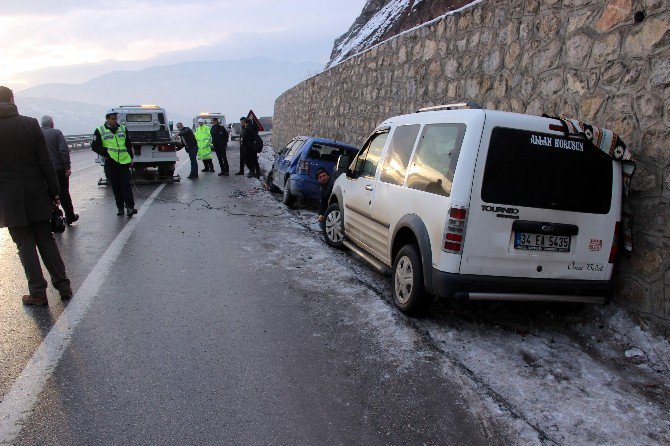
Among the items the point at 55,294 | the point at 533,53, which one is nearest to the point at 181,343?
the point at 55,294

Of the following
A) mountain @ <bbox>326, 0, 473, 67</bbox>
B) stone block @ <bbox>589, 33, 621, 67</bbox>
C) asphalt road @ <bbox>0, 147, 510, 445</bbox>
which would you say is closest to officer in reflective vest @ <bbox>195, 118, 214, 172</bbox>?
mountain @ <bbox>326, 0, 473, 67</bbox>

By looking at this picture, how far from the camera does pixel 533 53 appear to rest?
6.59m

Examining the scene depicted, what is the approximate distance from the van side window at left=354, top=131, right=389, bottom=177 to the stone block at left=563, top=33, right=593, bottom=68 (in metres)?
2.22

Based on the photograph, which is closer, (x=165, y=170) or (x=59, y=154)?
(x=59, y=154)

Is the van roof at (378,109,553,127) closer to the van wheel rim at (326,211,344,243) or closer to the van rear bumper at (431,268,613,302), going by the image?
the van rear bumper at (431,268,613,302)

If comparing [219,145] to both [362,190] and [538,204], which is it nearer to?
[362,190]

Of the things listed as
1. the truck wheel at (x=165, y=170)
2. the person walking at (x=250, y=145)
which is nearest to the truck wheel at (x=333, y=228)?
the truck wheel at (x=165, y=170)

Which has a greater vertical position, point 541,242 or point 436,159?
point 436,159

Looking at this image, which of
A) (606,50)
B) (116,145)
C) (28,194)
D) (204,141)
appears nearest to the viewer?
(28,194)

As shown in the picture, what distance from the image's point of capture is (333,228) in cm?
766

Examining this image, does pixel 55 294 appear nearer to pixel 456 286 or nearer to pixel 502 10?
pixel 456 286

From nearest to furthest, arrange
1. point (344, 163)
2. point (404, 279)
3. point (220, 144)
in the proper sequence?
1. point (404, 279)
2. point (344, 163)
3. point (220, 144)

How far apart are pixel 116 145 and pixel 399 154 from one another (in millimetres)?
6249

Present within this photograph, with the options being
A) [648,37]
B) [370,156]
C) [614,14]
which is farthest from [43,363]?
[614,14]
